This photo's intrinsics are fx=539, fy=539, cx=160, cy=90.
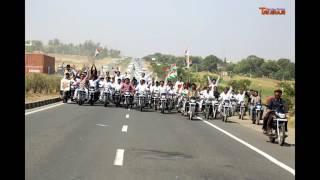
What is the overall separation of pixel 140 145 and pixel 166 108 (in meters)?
17.2

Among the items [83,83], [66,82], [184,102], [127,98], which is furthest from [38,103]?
[184,102]

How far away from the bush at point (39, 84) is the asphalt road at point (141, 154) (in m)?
25.2

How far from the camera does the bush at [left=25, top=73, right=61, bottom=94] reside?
144 feet

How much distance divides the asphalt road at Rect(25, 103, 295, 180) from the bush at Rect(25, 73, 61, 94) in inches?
991

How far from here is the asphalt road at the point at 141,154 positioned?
391 inches

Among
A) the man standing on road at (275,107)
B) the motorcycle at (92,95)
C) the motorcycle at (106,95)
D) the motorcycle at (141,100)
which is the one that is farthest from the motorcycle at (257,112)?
the motorcycle at (92,95)

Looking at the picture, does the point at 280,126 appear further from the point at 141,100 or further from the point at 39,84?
the point at 39,84

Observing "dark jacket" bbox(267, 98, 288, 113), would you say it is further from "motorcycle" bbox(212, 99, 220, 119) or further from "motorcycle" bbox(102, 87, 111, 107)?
"motorcycle" bbox(102, 87, 111, 107)

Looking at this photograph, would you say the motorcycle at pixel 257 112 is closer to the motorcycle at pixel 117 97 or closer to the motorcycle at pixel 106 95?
the motorcycle at pixel 117 97

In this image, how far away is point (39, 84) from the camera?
4528cm

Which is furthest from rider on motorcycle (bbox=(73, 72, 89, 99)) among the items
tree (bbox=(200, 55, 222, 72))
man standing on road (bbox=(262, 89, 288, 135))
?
tree (bbox=(200, 55, 222, 72))
